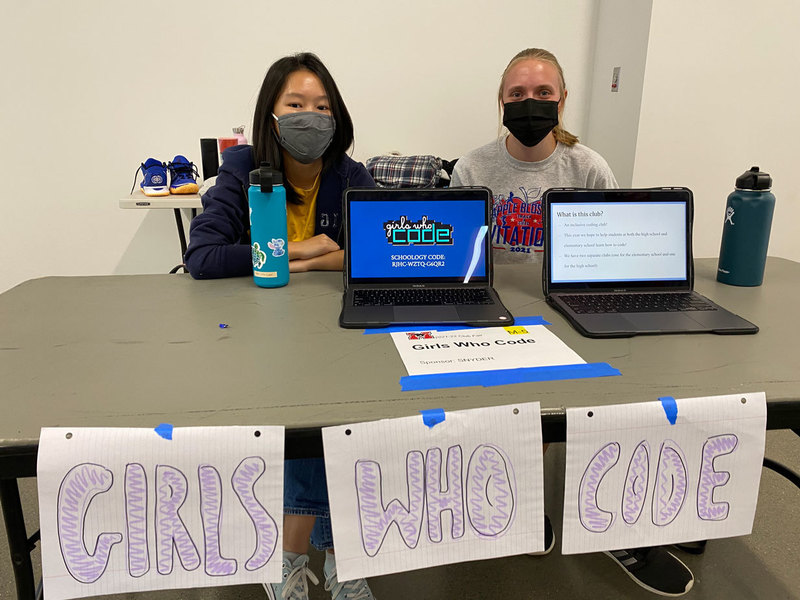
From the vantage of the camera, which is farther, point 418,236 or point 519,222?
point 519,222

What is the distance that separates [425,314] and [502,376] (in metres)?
0.24

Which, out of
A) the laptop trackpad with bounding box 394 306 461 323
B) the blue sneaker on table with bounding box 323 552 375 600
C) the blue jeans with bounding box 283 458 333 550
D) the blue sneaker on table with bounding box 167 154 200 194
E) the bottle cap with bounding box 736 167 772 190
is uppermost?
the bottle cap with bounding box 736 167 772 190

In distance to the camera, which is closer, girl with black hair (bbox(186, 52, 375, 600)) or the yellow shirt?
girl with black hair (bbox(186, 52, 375, 600))

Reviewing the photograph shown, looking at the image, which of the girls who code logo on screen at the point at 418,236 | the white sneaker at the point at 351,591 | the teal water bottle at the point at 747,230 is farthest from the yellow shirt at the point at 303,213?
the teal water bottle at the point at 747,230

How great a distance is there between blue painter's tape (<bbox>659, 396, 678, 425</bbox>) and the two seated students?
0.62 meters

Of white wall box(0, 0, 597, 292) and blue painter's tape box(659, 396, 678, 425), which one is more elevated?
white wall box(0, 0, 597, 292)

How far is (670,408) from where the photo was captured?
691 mm

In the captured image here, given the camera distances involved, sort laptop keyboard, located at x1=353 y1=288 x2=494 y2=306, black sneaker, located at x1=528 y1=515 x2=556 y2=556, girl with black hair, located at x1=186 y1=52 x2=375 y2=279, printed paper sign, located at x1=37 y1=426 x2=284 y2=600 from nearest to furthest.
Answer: printed paper sign, located at x1=37 y1=426 x2=284 y2=600 < laptop keyboard, located at x1=353 y1=288 x2=494 y2=306 < girl with black hair, located at x1=186 y1=52 x2=375 y2=279 < black sneaker, located at x1=528 y1=515 x2=556 y2=556

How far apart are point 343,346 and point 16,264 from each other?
2.63 metres

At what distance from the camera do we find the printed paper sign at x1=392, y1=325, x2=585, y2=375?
0.78 meters

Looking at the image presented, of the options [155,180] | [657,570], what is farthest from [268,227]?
[155,180]

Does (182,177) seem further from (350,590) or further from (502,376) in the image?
(502,376)

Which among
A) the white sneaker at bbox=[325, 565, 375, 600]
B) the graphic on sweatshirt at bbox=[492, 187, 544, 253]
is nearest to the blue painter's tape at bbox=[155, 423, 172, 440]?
the white sneaker at bbox=[325, 565, 375, 600]

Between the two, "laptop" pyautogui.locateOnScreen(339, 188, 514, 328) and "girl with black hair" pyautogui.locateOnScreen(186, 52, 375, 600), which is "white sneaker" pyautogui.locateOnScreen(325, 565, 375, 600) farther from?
"laptop" pyautogui.locateOnScreen(339, 188, 514, 328)
